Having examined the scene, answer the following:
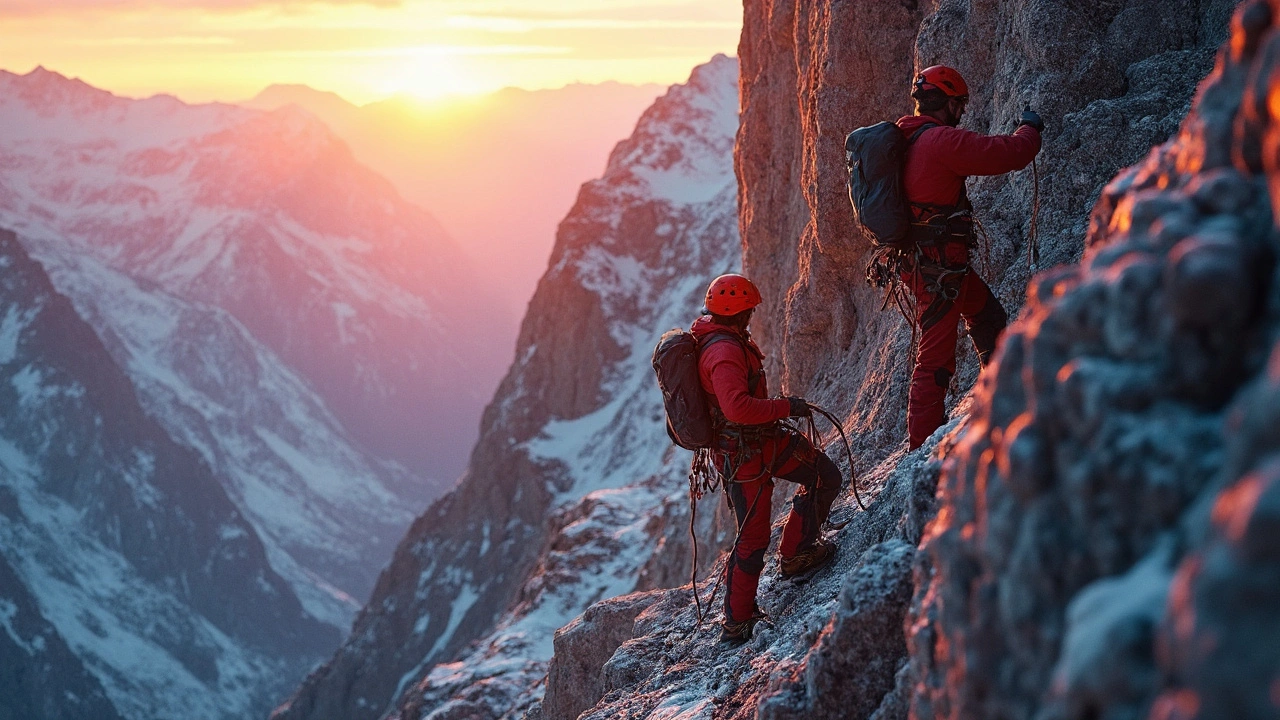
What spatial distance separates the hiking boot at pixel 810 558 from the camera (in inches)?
435

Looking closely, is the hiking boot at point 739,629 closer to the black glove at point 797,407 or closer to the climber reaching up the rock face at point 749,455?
the climber reaching up the rock face at point 749,455

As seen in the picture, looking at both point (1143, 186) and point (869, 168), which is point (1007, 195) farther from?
point (1143, 186)

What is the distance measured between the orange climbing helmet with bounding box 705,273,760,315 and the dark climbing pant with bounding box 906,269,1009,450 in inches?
57.9

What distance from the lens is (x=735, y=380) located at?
9719 mm

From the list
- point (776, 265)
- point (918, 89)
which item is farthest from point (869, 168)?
point (776, 265)

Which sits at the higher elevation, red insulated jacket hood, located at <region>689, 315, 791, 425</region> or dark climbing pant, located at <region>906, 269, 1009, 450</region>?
dark climbing pant, located at <region>906, 269, 1009, 450</region>

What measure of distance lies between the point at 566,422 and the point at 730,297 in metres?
131

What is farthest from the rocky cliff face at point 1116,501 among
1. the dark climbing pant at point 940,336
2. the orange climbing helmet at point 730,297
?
the orange climbing helmet at point 730,297

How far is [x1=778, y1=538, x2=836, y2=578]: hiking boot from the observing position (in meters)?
11.0

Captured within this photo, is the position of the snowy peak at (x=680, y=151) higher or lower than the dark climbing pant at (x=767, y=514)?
higher

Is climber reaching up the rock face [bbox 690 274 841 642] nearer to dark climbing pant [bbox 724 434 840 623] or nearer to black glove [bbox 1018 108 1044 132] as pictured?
dark climbing pant [bbox 724 434 840 623]

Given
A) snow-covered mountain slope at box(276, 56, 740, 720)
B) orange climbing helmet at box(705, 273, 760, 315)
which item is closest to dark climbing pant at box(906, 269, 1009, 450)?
orange climbing helmet at box(705, 273, 760, 315)

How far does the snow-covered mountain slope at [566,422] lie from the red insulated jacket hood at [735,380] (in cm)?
6839

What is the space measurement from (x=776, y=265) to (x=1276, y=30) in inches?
857
